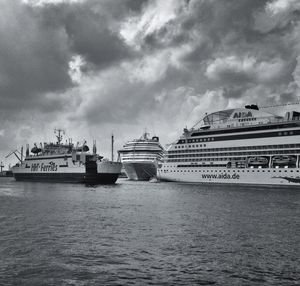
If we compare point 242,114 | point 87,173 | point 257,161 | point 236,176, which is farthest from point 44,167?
point 257,161

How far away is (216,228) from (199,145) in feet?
217

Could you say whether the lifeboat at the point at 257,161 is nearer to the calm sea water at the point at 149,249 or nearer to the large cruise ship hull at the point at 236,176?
the large cruise ship hull at the point at 236,176

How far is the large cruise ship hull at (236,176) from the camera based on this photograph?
68375 mm

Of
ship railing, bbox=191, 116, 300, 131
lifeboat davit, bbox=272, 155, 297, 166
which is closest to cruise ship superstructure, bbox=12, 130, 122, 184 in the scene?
ship railing, bbox=191, 116, 300, 131

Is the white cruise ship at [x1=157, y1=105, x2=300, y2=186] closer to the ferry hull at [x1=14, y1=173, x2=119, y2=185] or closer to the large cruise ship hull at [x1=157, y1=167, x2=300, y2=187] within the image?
the large cruise ship hull at [x1=157, y1=167, x2=300, y2=187]

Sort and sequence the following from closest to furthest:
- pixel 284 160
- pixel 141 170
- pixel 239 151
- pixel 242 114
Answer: pixel 284 160, pixel 239 151, pixel 242 114, pixel 141 170

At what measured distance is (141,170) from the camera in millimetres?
112562

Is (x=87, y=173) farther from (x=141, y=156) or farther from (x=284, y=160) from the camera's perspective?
(x=284, y=160)

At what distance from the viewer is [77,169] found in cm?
9019

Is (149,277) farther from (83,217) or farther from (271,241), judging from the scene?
(83,217)

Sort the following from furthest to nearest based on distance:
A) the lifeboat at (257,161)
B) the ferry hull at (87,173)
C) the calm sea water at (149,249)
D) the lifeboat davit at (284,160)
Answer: the ferry hull at (87,173) → the lifeboat at (257,161) → the lifeboat davit at (284,160) → the calm sea water at (149,249)

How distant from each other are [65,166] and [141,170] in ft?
88.3

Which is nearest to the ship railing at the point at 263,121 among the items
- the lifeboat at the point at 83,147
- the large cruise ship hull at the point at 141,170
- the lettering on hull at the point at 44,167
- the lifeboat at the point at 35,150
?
the large cruise ship hull at the point at 141,170

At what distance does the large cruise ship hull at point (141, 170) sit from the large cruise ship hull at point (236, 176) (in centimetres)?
1574
